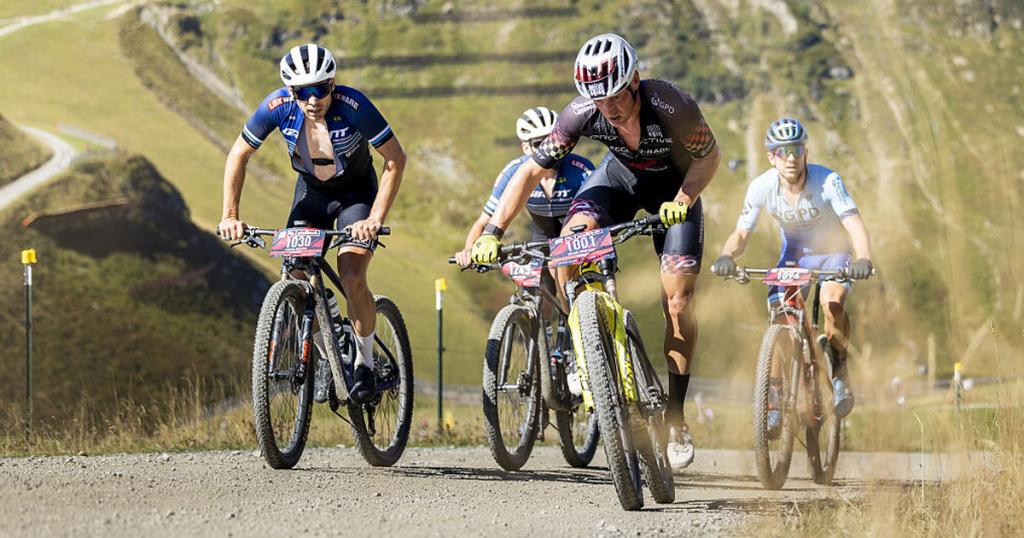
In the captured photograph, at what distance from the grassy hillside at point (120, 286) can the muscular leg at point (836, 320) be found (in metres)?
52.1

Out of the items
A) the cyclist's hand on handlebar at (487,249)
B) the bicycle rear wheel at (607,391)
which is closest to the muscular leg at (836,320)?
the bicycle rear wheel at (607,391)

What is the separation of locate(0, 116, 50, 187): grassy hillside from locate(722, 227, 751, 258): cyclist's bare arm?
273 feet

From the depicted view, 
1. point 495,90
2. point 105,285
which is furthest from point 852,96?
point 105,285

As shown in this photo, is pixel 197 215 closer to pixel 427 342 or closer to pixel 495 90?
pixel 427 342

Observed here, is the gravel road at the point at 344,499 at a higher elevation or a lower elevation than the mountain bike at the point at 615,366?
lower

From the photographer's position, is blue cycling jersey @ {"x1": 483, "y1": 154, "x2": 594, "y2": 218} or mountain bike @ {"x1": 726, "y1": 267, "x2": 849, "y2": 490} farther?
blue cycling jersey @ {"x1": 483, "y1": 154, "x2": 594, "y2": 218}

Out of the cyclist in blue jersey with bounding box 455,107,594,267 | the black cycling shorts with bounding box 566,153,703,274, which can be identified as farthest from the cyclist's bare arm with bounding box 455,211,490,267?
the black cycling shorts with bounding box 566,153,703,274

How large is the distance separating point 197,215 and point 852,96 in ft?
351

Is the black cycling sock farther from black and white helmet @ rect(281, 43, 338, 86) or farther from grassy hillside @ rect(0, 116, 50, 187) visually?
grassy hillside @ rect(0, 116, 50, 187)

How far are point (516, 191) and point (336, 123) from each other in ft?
4.87

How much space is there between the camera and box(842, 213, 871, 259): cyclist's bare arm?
8.84m

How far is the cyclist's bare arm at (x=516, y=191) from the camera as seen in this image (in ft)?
22.6

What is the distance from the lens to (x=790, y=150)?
9172 millimetres

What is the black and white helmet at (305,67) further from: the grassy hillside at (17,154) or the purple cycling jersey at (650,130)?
the grassy hillside at (17,154)
